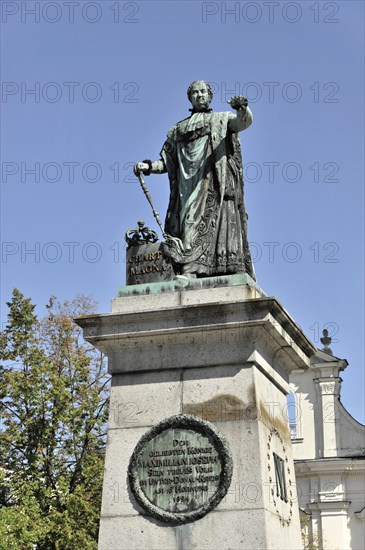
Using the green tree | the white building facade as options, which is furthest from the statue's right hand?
the white building facade

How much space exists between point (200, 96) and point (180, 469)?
3888 mm

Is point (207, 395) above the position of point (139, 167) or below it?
below

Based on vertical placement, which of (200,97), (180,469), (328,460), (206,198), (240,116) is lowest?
(180,469)

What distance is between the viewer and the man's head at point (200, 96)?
10.2m

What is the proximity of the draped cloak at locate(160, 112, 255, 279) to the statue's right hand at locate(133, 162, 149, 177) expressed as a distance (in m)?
0.22

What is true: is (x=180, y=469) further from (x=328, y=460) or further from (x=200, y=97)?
(x=328, y=460)

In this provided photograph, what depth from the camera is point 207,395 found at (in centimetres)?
875

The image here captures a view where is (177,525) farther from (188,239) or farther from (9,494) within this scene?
(9,494)

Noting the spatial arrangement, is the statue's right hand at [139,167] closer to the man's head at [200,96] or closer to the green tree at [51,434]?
the man's head at [200,96]

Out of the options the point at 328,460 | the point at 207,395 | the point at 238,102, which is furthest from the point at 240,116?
the point at 328,460

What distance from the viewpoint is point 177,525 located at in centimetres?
839

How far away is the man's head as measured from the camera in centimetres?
1020

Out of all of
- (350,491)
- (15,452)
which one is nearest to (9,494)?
(15,452)

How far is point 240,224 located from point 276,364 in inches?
56.2
